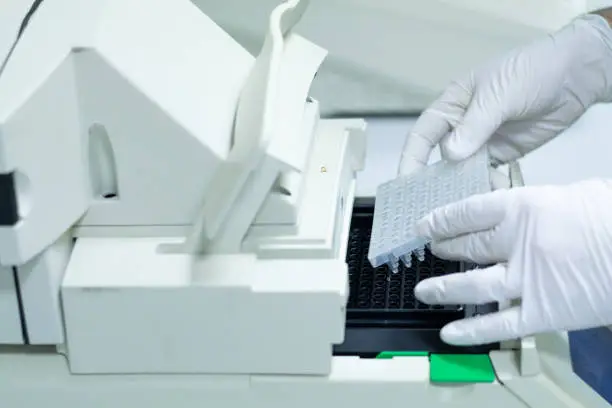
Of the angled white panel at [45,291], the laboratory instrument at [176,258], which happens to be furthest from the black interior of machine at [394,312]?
the angled white panel at [45,291]

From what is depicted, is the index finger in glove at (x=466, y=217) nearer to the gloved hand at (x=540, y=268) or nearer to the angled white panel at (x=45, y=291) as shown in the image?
the gloved hand at (x=540, y=268)

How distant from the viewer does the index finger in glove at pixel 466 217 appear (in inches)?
33.3

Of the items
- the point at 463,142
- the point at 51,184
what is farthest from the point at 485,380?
the point at 51,184

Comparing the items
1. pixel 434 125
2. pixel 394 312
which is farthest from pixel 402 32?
pixel 394 312

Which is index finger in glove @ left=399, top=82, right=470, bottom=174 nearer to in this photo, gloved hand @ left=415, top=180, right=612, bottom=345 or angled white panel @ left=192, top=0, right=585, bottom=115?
gloved hand @ left=415, top=180, right=612, bottom=345

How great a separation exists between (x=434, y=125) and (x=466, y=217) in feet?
0.95

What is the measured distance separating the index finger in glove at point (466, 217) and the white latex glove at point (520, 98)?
0.57 feet

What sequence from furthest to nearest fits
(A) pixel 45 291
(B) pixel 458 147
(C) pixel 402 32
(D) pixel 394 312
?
(C) pixel 402 32
(B) pixel 458 147
(D) pixel 394 312
(A) pixel 45 291

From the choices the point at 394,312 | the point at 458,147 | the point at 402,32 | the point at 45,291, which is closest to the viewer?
the point at 45,291

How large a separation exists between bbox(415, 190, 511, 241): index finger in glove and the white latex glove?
A: 0.57ft

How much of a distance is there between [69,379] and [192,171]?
0.81ft

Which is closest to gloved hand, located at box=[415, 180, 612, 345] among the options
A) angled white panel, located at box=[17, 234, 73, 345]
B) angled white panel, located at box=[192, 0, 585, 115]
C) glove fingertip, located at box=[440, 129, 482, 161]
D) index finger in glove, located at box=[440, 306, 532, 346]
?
index finger in glove, located at box=[440, 306, 532, 346]

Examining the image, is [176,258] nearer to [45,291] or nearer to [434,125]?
[45,291]

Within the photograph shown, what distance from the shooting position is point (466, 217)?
85cm
